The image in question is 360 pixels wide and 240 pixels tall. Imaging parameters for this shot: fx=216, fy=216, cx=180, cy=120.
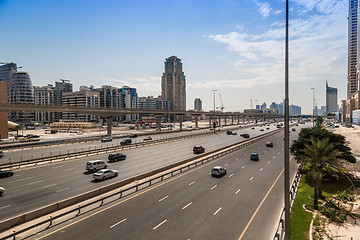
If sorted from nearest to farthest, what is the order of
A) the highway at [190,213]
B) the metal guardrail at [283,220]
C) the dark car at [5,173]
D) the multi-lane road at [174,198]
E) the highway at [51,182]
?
1. the metal guardrail at [283,220]
2. the highway at [190,213]
3. the multi-lane road at [174,198]
4. the highway at [51,182]
5. the dark car at [5,173]

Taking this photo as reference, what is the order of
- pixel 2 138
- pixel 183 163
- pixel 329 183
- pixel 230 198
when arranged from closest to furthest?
1. pixel 230 198
2. pixel 329 183
3. pixel 183 163
4. pixel 2 138

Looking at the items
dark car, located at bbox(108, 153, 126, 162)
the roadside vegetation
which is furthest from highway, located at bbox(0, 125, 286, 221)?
the roadside vegetation

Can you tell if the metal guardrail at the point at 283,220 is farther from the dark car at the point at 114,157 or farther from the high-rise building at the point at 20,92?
the high-rise building at the point at 20,92

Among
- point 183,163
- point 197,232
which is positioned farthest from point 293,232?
A: point 183,163


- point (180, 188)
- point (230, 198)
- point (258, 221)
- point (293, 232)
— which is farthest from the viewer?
point (180, 188)

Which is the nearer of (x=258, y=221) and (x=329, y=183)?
(x=258, y=221)

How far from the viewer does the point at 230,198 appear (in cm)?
2102

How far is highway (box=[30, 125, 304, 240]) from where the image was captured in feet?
48.2

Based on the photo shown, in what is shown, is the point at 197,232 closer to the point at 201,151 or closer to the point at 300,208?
the point at 300,208

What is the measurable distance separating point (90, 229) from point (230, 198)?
12.6m

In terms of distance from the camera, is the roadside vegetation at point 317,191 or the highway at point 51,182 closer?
the roadside vegetation at point 317,191

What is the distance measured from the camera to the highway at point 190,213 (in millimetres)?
14688

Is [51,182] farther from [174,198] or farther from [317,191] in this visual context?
[317,191]

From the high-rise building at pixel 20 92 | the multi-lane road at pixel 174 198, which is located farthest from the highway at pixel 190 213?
the high-rise building at pixel 20 92
